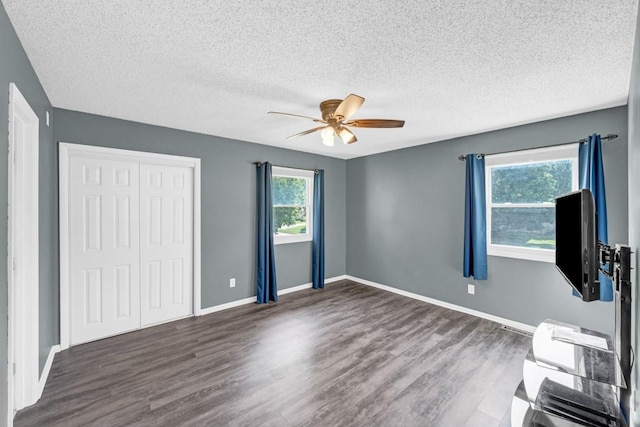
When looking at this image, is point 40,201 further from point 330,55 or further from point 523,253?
point 523,253

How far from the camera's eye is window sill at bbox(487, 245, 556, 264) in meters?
3.27

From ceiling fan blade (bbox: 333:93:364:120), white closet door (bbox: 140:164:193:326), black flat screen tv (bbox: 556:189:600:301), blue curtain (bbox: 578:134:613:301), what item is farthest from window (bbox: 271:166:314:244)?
black flat screen tv (bbox: 556:189:600:301)

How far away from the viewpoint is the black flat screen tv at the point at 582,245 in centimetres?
136

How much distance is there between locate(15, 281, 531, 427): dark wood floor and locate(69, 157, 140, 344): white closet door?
24 centimetres

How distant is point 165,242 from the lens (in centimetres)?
370

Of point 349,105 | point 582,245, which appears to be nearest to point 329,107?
point 349,105

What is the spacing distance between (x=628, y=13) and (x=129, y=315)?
482 centimetres

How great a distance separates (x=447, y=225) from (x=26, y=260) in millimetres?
4480

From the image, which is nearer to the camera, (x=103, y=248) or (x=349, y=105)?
(x=349, y=105)

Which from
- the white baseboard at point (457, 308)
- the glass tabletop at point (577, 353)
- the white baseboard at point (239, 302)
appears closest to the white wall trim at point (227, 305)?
the white baseboard at point (239, 302)

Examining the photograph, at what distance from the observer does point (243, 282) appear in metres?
4.35

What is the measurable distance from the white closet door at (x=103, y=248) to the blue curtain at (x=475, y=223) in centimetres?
411

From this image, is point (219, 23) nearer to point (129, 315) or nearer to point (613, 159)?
point (129, 315)

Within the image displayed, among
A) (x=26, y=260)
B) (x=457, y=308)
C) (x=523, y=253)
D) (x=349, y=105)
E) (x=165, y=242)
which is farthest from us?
(x=457, y=308)
